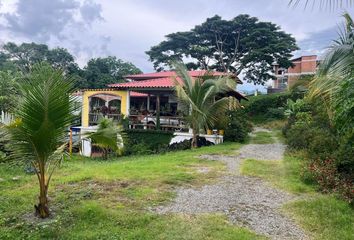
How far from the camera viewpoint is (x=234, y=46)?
35812 millimetres

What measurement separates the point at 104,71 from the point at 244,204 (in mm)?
34348

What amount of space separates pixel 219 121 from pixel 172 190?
8.91 metres

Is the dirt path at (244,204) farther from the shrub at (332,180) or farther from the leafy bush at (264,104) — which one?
the leafy bush at (264,104)

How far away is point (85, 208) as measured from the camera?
564cm

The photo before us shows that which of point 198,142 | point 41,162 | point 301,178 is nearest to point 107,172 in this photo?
point 41,162

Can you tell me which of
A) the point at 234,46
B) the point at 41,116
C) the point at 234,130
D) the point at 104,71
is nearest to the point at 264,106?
the point at 234,46

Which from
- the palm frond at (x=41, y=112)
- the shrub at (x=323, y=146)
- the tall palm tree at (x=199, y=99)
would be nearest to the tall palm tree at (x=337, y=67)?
the palm frond at (x=41, y=112)

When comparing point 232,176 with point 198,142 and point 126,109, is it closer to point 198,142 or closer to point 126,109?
point 198,142

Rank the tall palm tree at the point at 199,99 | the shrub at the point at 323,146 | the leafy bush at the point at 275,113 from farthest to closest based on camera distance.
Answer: the leafy bush at the point at 275,113
the tall palm tree at the point at 199,99
the shrub at the point at 323,146

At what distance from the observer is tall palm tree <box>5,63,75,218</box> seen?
15.2 feet

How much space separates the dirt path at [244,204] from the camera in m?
5.28

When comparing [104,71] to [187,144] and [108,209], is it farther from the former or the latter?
[108,209]

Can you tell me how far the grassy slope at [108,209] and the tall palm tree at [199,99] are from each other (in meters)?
5.87

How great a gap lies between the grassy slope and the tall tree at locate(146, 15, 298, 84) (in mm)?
26497
